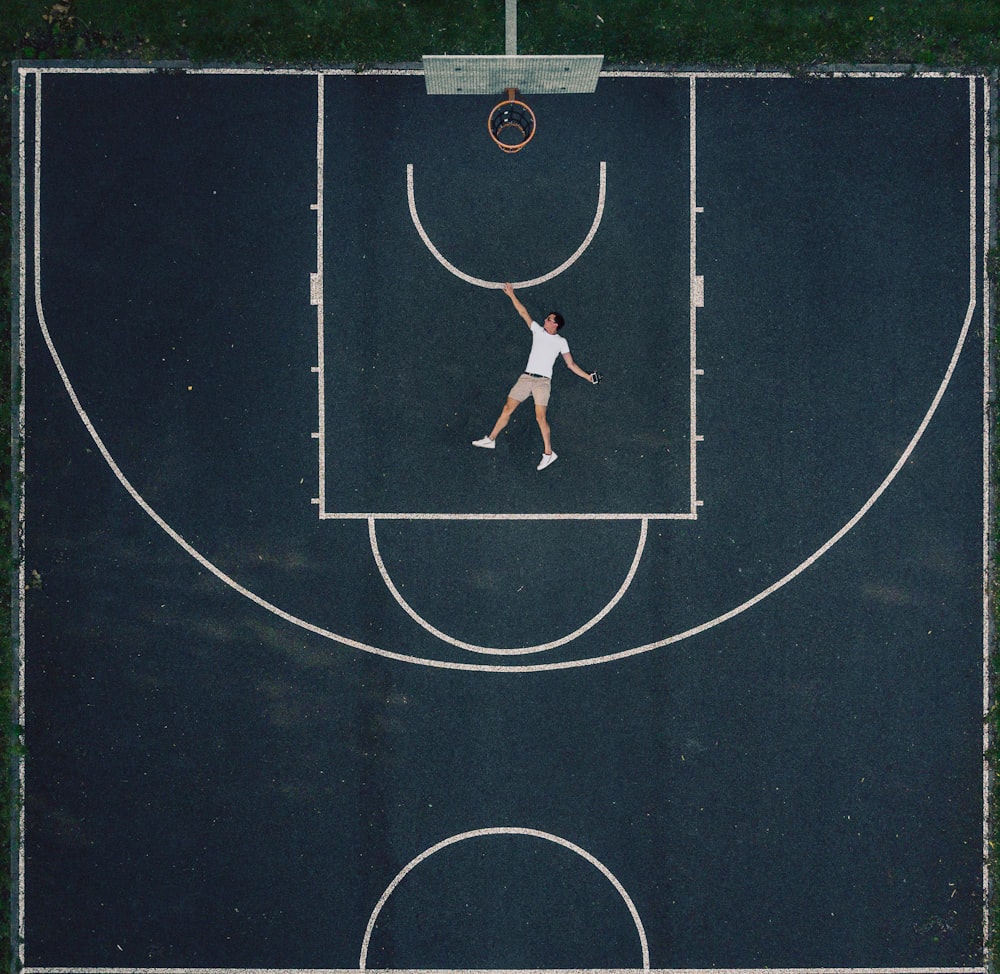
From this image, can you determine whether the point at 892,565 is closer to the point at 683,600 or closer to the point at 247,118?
the point at 683,600

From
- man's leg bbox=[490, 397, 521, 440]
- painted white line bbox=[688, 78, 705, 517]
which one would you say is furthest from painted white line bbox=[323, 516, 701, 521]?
man's leg bbox=[490, 397, 521, 440]

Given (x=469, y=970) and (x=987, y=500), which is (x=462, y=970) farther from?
(x=987, y=500)

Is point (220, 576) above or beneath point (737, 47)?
beneath

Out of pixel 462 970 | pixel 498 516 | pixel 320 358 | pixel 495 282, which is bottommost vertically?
pixel 462 970

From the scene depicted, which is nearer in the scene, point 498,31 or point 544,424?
point 544,424

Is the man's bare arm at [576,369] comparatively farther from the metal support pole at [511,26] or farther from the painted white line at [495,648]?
the metal support pole at [511,26]

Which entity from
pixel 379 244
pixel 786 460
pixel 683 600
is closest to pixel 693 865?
pixel 683 600

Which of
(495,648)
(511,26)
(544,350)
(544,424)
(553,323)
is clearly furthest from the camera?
(495,648)

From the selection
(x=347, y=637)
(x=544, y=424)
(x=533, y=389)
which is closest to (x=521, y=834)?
(x=347, y=637)
